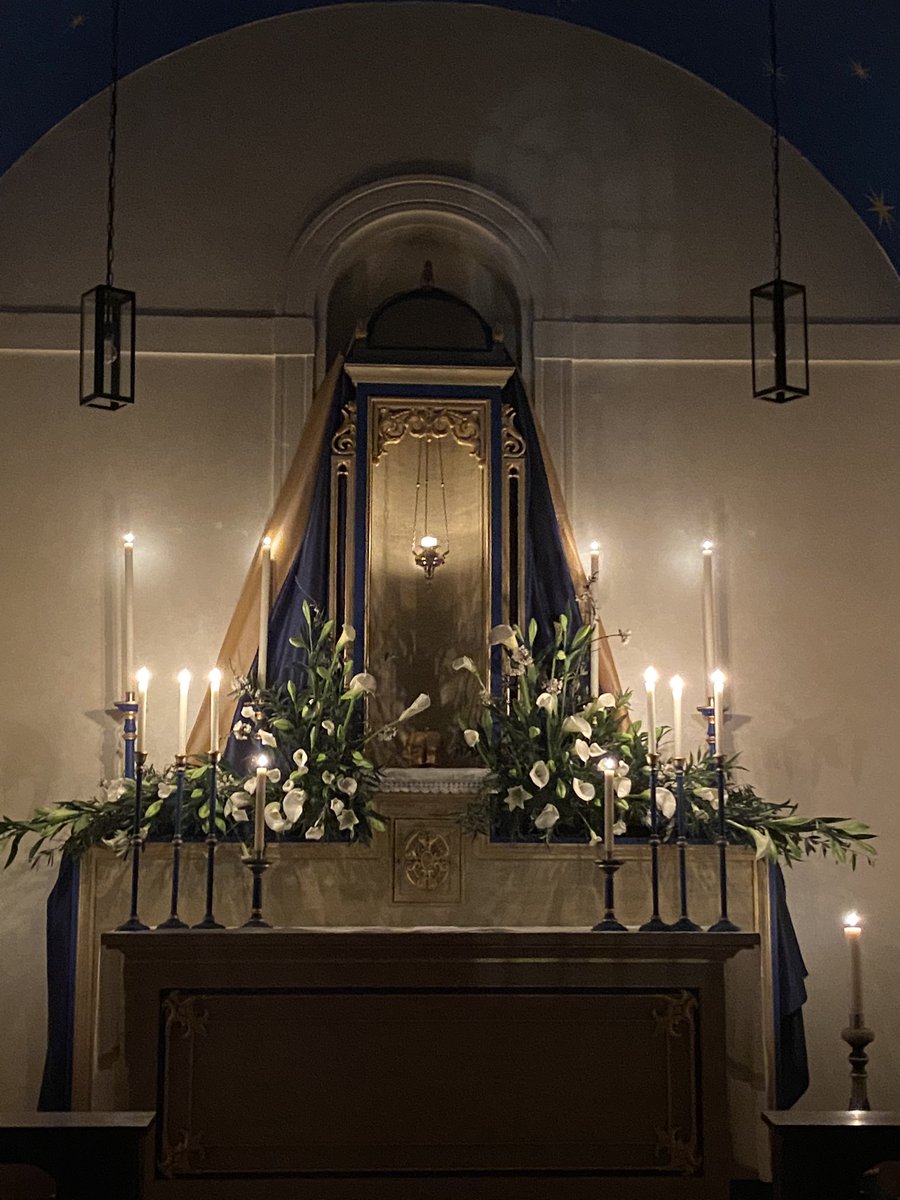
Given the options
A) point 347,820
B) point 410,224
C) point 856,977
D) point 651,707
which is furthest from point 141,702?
point 410,224

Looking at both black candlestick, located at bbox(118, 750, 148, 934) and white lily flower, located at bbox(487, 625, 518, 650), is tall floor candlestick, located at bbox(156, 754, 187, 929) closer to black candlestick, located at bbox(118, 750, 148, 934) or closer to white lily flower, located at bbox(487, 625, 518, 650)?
A: black candlestick, located at bbox(118, 750, 148, 934)

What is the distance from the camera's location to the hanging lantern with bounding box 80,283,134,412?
556 centimetres

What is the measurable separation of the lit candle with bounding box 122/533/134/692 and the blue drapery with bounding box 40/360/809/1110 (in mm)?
525

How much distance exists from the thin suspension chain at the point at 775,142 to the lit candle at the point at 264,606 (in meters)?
2.16

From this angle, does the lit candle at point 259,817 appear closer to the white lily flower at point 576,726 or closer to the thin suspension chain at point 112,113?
the white lily flower at point 576,726

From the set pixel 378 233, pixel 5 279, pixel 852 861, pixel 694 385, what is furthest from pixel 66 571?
pixel 852 861

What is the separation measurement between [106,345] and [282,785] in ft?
5.11

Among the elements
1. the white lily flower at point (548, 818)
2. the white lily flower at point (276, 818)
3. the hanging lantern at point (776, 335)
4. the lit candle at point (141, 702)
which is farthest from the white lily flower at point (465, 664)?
the hanging lantern at point (776, 335)

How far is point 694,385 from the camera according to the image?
6613 millimetres

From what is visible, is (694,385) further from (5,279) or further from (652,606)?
(5,279)

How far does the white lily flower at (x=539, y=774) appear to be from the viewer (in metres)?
5.54

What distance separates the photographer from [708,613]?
6355 millimetres

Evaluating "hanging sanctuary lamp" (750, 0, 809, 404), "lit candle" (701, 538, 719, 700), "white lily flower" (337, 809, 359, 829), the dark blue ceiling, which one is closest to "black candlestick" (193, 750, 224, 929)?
"white lily flower" (337, 809, 359, 829)

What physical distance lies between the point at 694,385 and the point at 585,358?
43 centimetres
